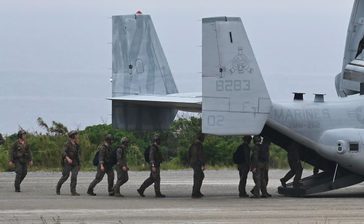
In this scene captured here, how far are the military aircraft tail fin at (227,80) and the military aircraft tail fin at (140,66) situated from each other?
7.59 meters

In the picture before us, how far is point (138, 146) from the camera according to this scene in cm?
5472

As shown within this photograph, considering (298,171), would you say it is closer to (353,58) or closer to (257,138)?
(257,138)

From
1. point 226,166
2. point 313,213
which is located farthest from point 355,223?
point 226,166

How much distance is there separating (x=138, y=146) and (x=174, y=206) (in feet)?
85.6

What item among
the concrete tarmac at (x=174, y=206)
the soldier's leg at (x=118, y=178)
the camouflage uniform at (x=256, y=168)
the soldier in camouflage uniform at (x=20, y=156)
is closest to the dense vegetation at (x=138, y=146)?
the concrete tarmac at (x=174, y=206)

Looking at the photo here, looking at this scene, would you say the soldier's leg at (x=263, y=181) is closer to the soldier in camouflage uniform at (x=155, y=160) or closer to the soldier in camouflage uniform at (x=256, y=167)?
the soldier in camouflage uniform at (x=256, y=167)

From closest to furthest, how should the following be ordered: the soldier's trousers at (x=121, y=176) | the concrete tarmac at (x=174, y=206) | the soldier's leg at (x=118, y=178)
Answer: the concrete tarmac at (x=174, y=206) < the soldier's trousers at (x=121, y=176) < the soldier's leg at (x=118, y=178)

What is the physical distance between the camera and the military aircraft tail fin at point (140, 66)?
125 ft

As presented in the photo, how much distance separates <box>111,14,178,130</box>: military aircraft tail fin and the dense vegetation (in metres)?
8.51

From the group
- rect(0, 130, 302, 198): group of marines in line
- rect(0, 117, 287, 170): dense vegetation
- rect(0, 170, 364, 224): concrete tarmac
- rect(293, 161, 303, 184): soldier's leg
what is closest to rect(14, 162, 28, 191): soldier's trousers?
rect(0, 170, 364, 224): concrete tarmac

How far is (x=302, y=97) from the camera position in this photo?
32.8 meters

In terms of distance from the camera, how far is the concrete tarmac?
25.1 metres

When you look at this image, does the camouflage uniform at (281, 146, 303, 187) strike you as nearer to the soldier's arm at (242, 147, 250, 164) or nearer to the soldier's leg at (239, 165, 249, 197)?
the soldier's arm at (242, 147, 250, 164)

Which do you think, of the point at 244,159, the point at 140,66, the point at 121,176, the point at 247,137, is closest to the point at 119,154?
the point at 121,176
